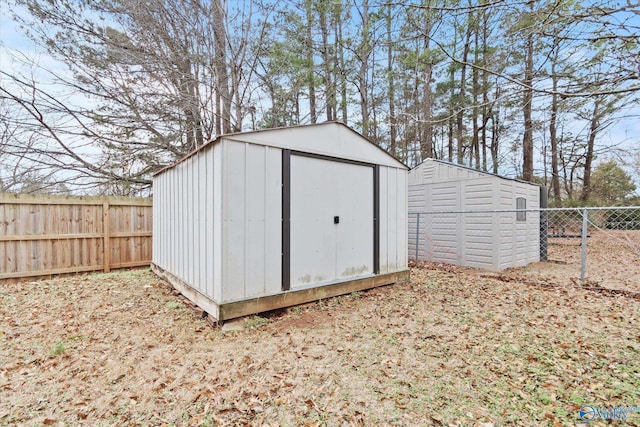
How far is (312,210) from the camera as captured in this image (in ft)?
12.7

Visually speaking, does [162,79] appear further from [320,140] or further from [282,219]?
[282,219]

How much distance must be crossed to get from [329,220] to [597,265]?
7600 millimetres

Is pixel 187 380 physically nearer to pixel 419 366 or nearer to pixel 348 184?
pixel 419 366

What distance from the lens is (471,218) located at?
6848 millimetres

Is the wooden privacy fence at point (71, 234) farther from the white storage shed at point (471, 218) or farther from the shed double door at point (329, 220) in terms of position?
the white storage shed at point (471, 218)

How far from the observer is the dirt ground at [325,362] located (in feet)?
6.12

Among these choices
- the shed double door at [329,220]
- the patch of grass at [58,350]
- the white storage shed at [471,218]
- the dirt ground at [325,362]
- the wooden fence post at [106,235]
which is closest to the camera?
the dirt ground at [325,362]

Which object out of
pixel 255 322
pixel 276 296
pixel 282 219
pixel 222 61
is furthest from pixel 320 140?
pixel 222 61

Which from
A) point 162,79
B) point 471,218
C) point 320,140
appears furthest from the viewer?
point 162,79

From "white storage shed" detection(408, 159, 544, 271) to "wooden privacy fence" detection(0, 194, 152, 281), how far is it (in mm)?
6602

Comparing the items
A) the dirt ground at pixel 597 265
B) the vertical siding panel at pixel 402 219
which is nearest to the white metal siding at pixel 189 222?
the vertical siding panel at pixel 402 219

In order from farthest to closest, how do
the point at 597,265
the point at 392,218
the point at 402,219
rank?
the point at 597,265 < the point at 402,219 < the point at 392,218

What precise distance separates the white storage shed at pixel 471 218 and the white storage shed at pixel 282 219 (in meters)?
2.71

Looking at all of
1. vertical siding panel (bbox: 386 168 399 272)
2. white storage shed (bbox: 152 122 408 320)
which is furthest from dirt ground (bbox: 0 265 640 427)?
vertical siding panel (bbox: 386 168 399 272)
